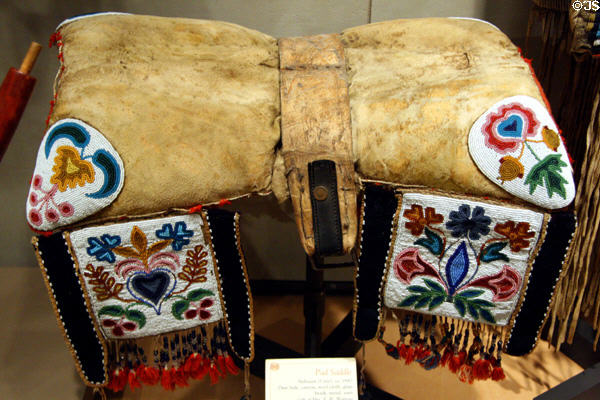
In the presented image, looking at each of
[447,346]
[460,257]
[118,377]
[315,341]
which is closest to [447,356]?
[447,346]

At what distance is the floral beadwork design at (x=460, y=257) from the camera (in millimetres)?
770

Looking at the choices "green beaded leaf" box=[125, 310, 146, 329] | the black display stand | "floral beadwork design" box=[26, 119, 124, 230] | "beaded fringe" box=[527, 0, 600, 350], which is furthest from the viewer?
the black display stand

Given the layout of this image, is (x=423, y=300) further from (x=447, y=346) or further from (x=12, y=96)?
(x=12, y=96)

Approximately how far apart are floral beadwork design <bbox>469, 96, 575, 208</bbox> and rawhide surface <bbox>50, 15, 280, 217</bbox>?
1.20 feet

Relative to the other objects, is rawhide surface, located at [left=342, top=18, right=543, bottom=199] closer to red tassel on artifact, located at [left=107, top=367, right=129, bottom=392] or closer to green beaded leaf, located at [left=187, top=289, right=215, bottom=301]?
green beaded leaf, located at [left=187, top=289, right=215, bottom=301]

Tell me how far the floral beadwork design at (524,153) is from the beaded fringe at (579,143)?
11.0 inches

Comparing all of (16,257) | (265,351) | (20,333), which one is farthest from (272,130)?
(16,257)

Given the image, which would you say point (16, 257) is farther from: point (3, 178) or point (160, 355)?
point (160, 355)

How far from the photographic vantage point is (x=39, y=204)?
718 millimetres

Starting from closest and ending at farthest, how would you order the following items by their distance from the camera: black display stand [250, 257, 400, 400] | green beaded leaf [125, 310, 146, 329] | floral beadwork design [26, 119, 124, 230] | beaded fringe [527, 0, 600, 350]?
floral beadwork design [26, 119, 124, 230] < green beaded leaf [125, 310, 146, 329] < beaded fringe [527, 0, 600, 350] < black display stand [250, 257, 400, 400]

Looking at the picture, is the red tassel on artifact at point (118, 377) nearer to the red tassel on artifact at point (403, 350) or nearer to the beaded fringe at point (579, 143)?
the red tassel on artifact at point (403, 350)

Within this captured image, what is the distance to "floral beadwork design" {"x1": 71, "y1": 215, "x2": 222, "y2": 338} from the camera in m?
0.76
